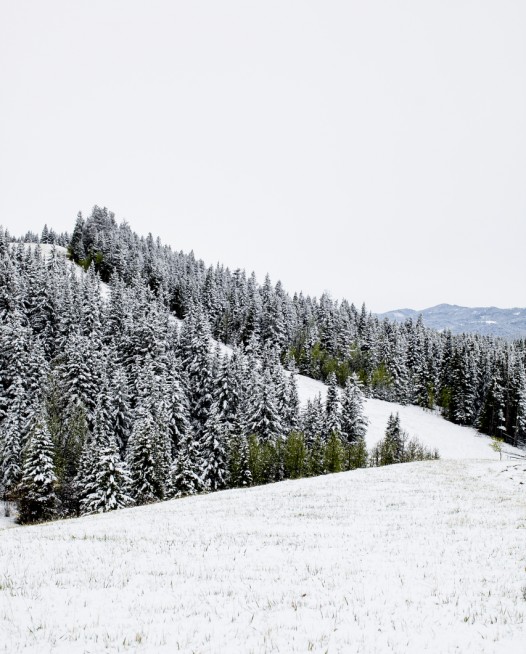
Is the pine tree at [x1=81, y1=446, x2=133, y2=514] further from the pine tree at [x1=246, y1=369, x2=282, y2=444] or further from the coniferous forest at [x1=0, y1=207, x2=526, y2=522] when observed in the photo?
the pine tree at [x1=246, y1=369, x2=282, y2=444]

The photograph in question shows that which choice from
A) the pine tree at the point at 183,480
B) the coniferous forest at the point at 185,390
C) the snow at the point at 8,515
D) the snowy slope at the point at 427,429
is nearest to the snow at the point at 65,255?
the coniferous forest at the point at 185,390

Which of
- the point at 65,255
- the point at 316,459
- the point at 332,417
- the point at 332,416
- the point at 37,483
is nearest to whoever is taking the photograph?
the point at 37,483

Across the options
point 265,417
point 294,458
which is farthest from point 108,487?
point 265,417

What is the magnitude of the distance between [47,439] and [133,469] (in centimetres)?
941

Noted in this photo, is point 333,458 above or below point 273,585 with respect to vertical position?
below

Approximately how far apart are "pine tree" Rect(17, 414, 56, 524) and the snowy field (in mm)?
29383

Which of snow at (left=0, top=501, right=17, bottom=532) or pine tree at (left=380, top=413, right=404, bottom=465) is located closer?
snow at (left=0, top=501, right=17, bottom=532)

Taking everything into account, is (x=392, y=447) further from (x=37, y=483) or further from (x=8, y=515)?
(x=8, y=515)

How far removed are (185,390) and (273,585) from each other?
58.9 meters

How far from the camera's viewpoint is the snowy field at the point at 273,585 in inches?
243

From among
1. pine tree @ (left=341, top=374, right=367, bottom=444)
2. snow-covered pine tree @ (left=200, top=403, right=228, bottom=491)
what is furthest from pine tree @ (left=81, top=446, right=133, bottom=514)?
pine tree @ (left=341, top=374, right=367, bottom=444)

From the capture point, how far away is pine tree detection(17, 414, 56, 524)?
40.9 m

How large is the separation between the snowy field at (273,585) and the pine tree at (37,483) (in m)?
29.4

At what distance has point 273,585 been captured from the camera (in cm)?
846
